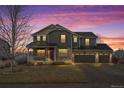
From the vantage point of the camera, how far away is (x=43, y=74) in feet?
61.9

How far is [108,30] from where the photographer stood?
62.2ft

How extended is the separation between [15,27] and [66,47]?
2334 millimetres

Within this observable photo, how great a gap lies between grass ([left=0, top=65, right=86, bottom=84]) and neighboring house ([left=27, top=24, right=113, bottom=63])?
1.39 ft

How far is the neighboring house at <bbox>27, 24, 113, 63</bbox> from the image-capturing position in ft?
62.4

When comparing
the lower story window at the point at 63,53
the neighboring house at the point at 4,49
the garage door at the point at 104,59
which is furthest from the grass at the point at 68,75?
the neighboring house at the point at 4,49

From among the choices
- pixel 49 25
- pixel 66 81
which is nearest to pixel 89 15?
pixel 49 25

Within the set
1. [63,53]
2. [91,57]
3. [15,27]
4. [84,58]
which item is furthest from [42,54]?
[91,57]

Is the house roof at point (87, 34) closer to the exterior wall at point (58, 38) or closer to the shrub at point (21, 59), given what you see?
the exterior wall at point (58, 38)

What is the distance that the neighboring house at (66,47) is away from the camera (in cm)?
1902

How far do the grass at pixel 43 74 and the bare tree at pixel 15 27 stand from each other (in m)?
0.52

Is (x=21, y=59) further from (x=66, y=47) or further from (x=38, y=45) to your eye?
(x=66, y=47)

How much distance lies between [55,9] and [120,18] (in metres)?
2.71
